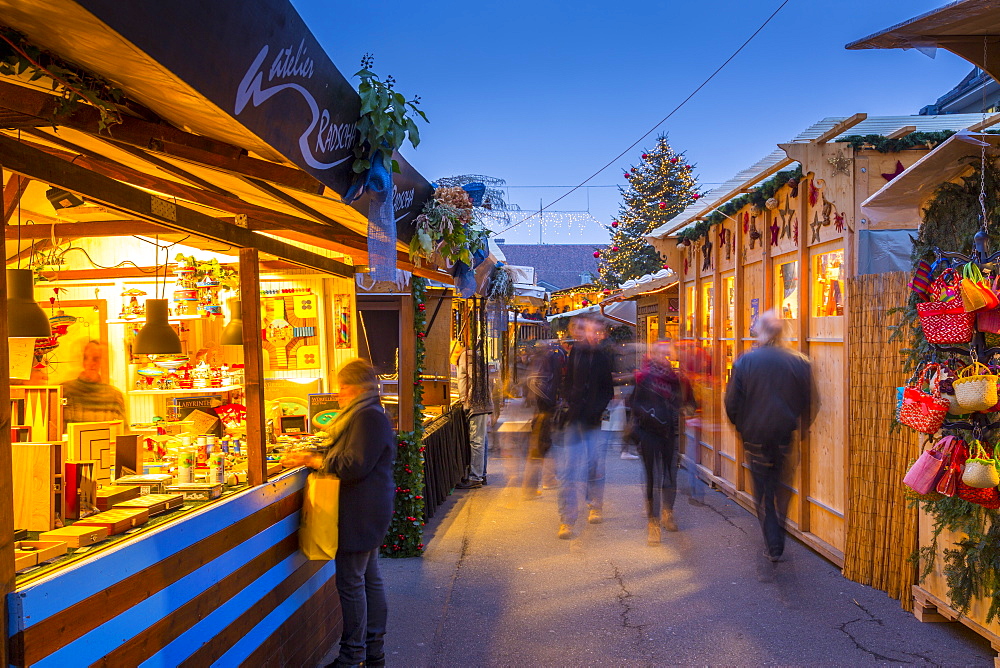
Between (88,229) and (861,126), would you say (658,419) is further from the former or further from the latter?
(88,229)

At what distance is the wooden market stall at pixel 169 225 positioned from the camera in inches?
82.4

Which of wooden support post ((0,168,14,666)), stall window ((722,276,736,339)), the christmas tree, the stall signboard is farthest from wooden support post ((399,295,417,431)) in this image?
the christmas tree

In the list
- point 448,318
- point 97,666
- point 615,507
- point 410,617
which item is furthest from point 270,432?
point 448,318

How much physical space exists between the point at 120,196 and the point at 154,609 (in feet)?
5.15

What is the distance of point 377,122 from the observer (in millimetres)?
3457

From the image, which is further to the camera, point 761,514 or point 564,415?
point 564,415

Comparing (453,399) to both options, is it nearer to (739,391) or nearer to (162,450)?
(739,391)

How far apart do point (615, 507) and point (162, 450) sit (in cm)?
546

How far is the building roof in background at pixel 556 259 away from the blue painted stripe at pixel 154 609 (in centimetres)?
6379

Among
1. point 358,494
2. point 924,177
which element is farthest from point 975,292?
point 358,494

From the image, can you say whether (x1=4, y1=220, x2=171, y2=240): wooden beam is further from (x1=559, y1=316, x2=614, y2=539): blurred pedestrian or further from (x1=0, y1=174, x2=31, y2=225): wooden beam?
(x1=559, y1=316, x2=614, y2=539): blurred pedestrian

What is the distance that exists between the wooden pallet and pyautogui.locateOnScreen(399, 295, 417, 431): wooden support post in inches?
164

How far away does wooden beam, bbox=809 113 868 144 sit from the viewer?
579 cm

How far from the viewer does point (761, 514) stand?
634 centimetres
